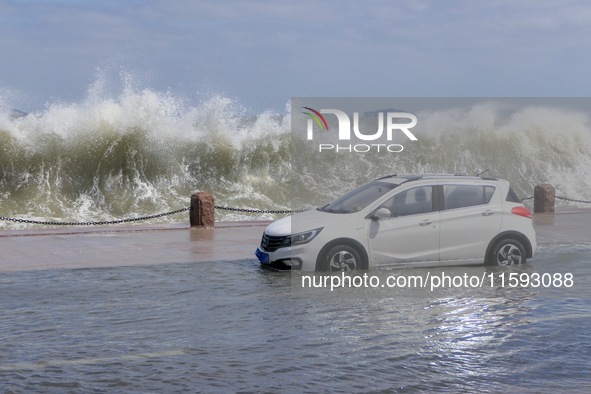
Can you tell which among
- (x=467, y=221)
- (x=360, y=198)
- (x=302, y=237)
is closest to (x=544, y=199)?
(x=467, y=221)

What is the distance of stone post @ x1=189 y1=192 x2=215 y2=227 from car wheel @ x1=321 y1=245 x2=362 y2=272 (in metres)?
8.55

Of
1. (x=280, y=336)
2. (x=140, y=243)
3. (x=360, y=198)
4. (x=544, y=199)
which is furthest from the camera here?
(x=544, y=199)

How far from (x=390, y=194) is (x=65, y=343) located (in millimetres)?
6217

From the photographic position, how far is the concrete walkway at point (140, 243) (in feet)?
51.7

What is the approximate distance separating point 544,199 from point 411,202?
13016 millimetres

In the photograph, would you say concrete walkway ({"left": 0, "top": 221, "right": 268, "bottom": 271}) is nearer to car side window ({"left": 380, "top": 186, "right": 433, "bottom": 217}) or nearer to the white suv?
the white suv

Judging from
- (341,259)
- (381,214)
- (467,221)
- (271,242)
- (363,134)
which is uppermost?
(363,134)

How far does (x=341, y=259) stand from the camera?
1351cm

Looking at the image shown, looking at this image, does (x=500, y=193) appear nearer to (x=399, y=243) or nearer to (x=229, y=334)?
(x=399, y=243)

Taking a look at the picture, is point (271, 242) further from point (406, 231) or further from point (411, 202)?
point (411, 202)

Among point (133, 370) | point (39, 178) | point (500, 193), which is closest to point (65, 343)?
point (133, 370)

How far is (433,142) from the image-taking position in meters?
48.7

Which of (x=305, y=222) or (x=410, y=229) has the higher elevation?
(x=305, y=222)

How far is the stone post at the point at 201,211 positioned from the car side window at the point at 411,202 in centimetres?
851
